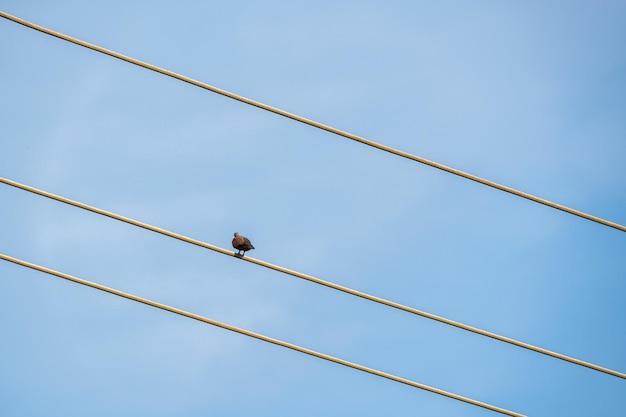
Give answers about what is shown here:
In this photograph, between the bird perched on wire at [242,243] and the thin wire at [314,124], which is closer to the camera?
the thin wire at [314,124]

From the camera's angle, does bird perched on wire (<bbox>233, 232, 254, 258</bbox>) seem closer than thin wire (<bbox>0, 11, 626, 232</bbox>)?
No

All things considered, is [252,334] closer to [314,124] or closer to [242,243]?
[314,124]

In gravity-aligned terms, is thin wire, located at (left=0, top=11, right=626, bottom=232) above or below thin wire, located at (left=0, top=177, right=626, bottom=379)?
above

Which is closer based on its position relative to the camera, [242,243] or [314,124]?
[314,124]

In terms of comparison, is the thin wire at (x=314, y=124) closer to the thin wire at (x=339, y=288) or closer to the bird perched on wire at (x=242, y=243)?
the thin wire at (x=339, y=288)

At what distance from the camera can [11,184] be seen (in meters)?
14.4

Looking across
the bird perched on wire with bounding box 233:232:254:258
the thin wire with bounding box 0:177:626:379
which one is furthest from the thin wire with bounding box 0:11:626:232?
the bird perched on wire with bounding box 233:232:254:258

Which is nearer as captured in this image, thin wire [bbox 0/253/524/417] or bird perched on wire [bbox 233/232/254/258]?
thin wire [bbox 0/253/524/417]

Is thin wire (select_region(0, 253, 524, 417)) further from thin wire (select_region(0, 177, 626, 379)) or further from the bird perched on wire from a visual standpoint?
the bird perched on wire

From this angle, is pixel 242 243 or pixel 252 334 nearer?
pixel 252 334

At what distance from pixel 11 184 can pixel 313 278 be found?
3465 mm

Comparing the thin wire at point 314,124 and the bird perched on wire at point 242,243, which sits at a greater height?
the thin wire at point 314,124

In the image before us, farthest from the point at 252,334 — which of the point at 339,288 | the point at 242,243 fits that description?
the point at 242,243

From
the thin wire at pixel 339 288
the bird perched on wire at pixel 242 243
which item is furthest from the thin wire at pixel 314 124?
the bird perched on wire at pixel 242 243
